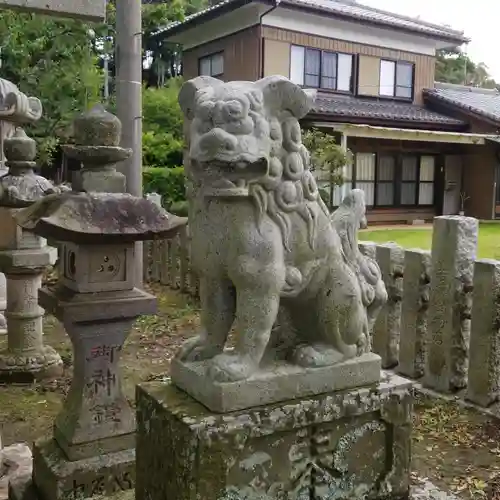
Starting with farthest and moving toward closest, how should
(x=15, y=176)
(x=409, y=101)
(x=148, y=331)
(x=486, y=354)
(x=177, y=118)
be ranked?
(x=409, y=101)
(x=177, y=118)
(x=148, y=331)
(x=15, y=176)
(x=486, y=354)

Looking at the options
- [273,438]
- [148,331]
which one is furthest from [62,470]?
[148,331]

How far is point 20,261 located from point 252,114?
3777 mm

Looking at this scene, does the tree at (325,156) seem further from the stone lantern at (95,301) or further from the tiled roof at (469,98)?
the stone lantern at (95,301)

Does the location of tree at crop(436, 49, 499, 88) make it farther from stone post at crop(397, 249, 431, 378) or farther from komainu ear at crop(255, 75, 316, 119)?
komainu ear at crop(255, 75, 316, 119)

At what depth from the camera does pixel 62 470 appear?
3.04m

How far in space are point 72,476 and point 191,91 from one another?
2.10 meters

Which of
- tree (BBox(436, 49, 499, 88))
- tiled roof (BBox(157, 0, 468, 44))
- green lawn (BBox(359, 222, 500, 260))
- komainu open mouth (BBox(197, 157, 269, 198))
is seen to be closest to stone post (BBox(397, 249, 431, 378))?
komainu open mouth (BBox(197, 157, 269, 198))

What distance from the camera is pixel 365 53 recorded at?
17.1 meters

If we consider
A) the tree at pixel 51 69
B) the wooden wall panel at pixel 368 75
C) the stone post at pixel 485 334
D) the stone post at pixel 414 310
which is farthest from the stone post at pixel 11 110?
the wooden wall panel at pixel 368 75

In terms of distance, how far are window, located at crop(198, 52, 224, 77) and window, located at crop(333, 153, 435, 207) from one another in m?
4.59

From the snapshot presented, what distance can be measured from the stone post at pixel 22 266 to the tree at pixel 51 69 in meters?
6.99

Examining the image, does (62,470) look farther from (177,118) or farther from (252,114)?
(177,118)

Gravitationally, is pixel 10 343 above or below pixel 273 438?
below

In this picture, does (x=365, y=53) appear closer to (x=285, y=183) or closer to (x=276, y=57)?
(x=276, y=57)
